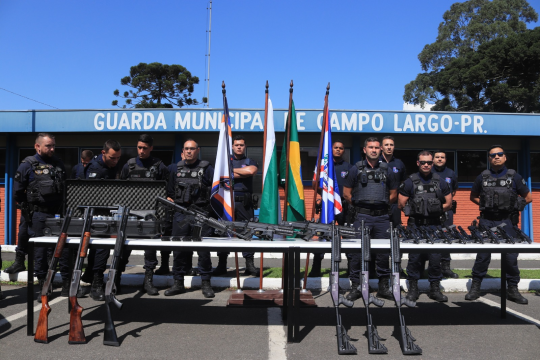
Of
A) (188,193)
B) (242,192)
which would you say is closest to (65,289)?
(188,193)

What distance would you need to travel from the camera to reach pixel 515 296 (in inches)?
227

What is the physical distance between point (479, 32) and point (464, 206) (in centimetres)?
3630

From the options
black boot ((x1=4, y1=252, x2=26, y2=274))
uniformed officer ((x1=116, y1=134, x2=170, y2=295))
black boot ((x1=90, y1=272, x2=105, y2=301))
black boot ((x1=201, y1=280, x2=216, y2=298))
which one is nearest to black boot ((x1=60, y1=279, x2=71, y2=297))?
black boot ((x1=90, y1=272, x2=105, y2=301))

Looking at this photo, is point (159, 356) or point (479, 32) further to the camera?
point (479, 32)

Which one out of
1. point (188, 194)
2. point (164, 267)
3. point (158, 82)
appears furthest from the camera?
point (158, 82)

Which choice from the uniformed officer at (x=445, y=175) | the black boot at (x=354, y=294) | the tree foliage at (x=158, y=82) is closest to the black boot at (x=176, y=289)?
the black boot at (x=354, y=294)

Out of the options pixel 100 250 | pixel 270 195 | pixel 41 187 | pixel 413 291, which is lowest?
pixel 413 291

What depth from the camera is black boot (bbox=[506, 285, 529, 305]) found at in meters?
5.70

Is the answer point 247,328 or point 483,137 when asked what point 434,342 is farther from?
point 483,137

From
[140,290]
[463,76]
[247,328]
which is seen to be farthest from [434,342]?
[463,76]

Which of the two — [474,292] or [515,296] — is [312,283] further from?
[515,296]

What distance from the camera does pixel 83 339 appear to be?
156 inches

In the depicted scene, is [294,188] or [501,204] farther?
[501,204]

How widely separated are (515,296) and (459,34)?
4457cm
